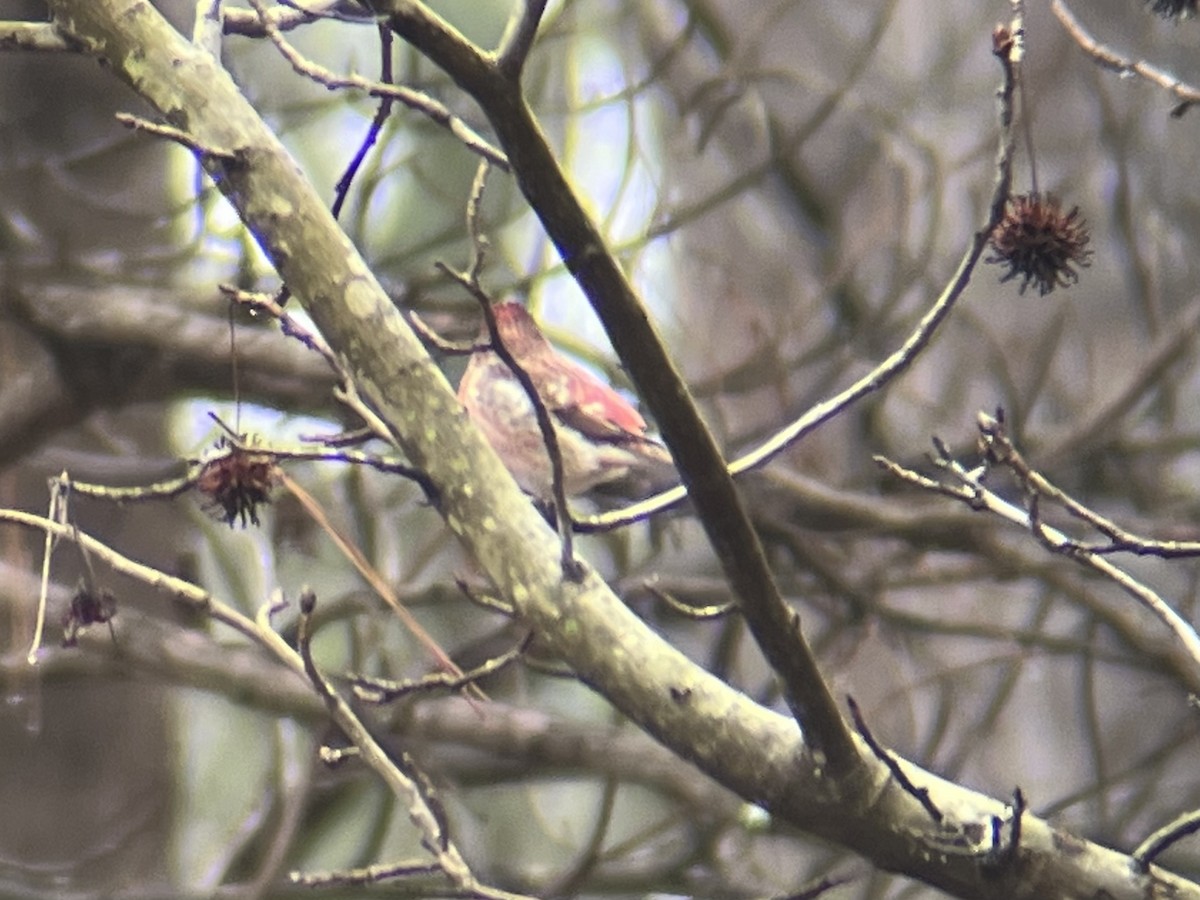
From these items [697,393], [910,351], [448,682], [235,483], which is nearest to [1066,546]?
[910,351]

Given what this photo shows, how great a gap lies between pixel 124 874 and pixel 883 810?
5.84 feet

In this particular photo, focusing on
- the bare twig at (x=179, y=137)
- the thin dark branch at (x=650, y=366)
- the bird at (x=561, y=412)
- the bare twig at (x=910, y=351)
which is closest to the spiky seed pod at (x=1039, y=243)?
the bare twig at (x=910, y=351)

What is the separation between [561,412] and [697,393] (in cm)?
57

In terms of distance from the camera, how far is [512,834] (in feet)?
10.8

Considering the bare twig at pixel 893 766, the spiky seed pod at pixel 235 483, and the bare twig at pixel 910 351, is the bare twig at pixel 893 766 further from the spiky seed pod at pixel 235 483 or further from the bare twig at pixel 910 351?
the spiky seed pod at pixel 235 483

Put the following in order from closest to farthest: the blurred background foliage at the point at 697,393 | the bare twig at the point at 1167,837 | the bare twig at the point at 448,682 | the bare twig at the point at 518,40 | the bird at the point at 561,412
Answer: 1. the bare twig at the point at 518,40
2. the bare twig at the point at 1167,837
3. the bare twig at the point at 448,682
4. the bird at the point at 561,412
5. the blurred background foliage at the point at 697,393

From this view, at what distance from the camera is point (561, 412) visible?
5.89 ft

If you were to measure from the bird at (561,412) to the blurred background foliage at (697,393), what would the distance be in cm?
27

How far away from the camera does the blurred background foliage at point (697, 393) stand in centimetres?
221

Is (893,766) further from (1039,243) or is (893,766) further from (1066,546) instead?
(1039,243)

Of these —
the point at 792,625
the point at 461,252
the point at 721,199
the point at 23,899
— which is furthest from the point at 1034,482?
the point at 461,252

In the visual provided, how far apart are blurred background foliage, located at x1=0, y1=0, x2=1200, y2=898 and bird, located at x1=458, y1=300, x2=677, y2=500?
0.89 feet

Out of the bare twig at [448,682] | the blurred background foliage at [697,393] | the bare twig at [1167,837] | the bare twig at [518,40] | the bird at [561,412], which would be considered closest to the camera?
the bare twig at [518,40]

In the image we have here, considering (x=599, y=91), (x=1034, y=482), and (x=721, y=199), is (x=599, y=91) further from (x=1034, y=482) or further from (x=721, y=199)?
(x=1034, y=482)
